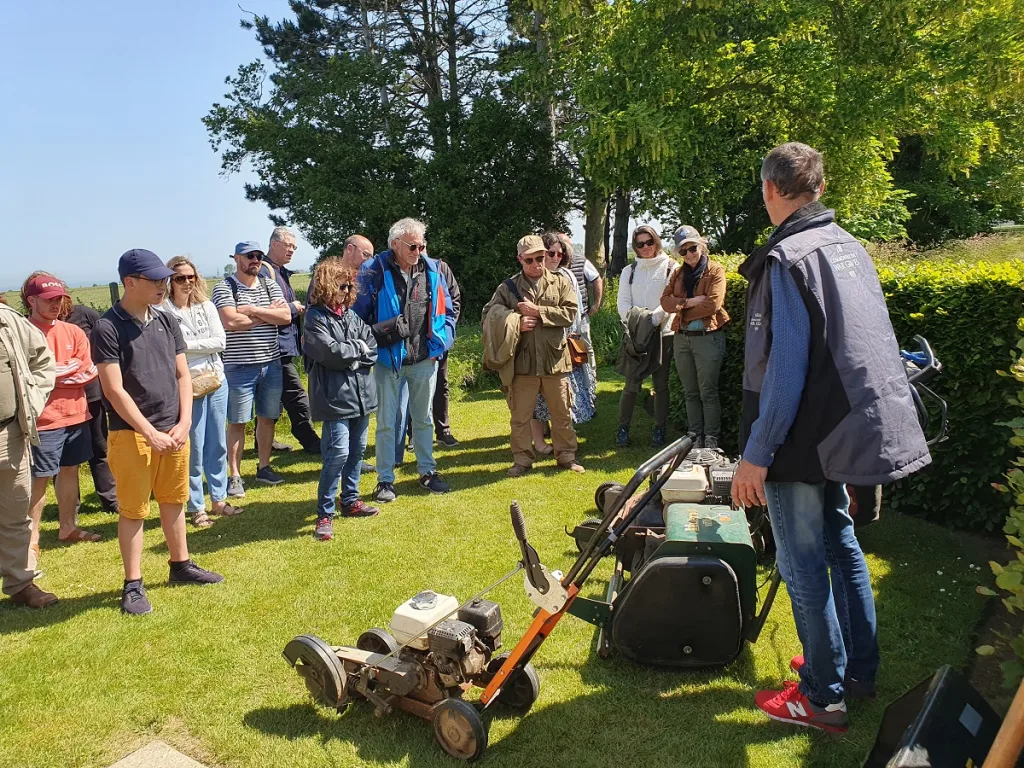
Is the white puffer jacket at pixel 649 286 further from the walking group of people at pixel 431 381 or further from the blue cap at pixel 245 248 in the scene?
the blue cap at pixel 245 248

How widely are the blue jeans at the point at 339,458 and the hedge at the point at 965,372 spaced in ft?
12.7

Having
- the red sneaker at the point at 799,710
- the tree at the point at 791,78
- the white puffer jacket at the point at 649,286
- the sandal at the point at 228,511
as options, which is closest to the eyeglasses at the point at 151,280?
the sandal at the point at 228,511

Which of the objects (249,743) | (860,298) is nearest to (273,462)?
(249,743)

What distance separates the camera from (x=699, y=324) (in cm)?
649

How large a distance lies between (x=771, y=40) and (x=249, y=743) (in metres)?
15.6

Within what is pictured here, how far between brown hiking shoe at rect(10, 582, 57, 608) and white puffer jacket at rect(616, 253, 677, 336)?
5.25 m

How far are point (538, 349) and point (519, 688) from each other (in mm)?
3608

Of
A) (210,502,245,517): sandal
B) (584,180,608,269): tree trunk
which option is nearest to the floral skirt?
(210,502,245,517): sandal

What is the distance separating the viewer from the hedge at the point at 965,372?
461cm

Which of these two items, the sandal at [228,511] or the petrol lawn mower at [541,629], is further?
the sandal at [228,511]

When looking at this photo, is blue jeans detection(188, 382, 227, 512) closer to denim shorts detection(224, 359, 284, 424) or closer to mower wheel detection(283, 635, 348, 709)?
denim shorts detection(224, 359, 284, 424)

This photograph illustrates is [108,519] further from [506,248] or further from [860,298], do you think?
[506,248]

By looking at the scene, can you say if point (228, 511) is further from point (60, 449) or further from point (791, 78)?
point (791, 78)

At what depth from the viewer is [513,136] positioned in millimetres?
18094
